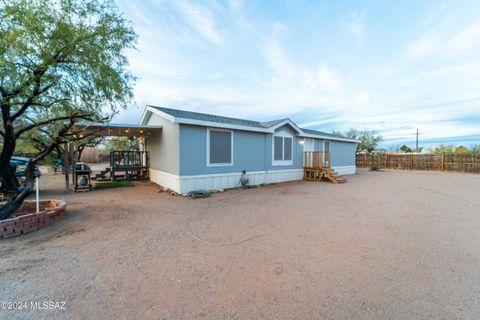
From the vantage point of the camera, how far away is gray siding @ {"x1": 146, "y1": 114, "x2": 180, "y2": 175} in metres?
7.04

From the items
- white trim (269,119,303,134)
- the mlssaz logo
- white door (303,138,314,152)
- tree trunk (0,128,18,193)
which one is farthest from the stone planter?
white door (303,138,314,152)

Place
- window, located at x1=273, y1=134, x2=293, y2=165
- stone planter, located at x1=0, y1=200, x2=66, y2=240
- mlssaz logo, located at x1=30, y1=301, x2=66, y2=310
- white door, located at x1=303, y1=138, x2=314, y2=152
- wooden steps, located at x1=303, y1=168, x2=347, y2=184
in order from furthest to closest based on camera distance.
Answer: white door, located at x1=303, y1=138, x2=314, y2=152, wooden steps, located at x1=303, y1=168, x2=347, y2=184, window, located at x1=273, y1=134, x2=293, y2=165, stone planter, located at x1=0, y1=200, x2=66, y2=240, mlssaz logo, located at x1=30, y1=301, x2=66, y2=310

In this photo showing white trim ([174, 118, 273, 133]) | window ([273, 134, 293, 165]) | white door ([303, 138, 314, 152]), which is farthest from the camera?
white door ([303, 138, 314, 152])

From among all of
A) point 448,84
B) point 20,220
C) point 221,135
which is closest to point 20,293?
point 20,220

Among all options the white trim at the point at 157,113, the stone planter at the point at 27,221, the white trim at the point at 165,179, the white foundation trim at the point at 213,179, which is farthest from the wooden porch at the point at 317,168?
the stone planter at the point at 27,221

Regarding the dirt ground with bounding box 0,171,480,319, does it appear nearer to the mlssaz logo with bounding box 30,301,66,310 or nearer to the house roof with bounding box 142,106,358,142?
the mlssaz logo with bounding box 30,301,66,310

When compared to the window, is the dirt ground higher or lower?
lower

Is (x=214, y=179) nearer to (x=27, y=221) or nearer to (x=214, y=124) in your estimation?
(x=214, y=124)

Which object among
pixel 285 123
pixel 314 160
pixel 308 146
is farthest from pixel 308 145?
pixel 285 123

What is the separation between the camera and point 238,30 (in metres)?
8.69

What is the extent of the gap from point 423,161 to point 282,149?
1540 centimetres

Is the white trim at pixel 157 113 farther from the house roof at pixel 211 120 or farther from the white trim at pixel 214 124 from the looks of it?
the white trim at pixel 214 124

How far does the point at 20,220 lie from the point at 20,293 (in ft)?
7.65

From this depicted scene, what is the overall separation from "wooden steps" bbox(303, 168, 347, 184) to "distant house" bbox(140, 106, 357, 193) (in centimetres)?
34
